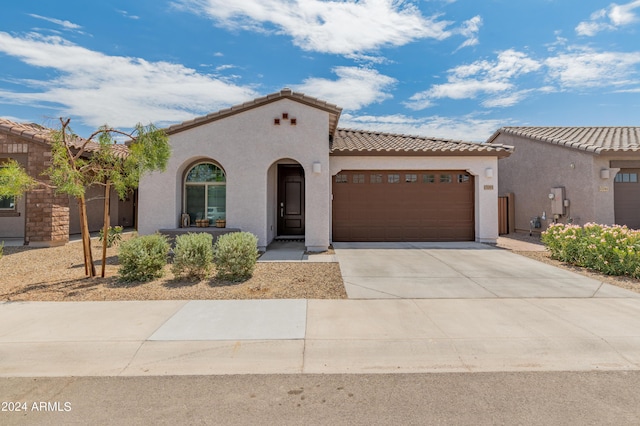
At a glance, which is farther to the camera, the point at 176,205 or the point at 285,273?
the point at 176,205

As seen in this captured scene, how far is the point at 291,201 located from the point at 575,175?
1125cm

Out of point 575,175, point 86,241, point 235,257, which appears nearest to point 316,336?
point 235,257

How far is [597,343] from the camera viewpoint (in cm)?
415

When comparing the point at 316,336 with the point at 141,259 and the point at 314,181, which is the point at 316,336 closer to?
the point at 141,259

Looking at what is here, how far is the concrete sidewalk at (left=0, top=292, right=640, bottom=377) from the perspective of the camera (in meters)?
3.68

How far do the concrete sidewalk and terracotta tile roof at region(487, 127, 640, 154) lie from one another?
30.0 feet

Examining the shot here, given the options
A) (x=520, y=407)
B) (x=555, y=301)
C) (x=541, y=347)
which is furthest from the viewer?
(x=555, y=301)

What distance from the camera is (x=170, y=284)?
6.84 m

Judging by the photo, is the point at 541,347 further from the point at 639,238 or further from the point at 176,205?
the point at 176,205

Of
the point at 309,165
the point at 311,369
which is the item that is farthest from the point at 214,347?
the point at 309,165

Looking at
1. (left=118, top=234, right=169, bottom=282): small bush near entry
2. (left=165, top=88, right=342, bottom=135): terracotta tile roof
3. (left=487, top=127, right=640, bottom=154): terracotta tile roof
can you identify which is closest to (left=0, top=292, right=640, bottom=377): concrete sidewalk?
(left=118, top=234, right=169, bottom=282): small bush near entry

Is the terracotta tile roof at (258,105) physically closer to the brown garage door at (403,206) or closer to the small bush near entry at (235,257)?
the brown garage door at (403,206)

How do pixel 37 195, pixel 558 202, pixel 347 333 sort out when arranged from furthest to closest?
1. pixel 558 202
2. pixel 37 195
3. pixel 347 333

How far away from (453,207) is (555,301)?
7140 mm
